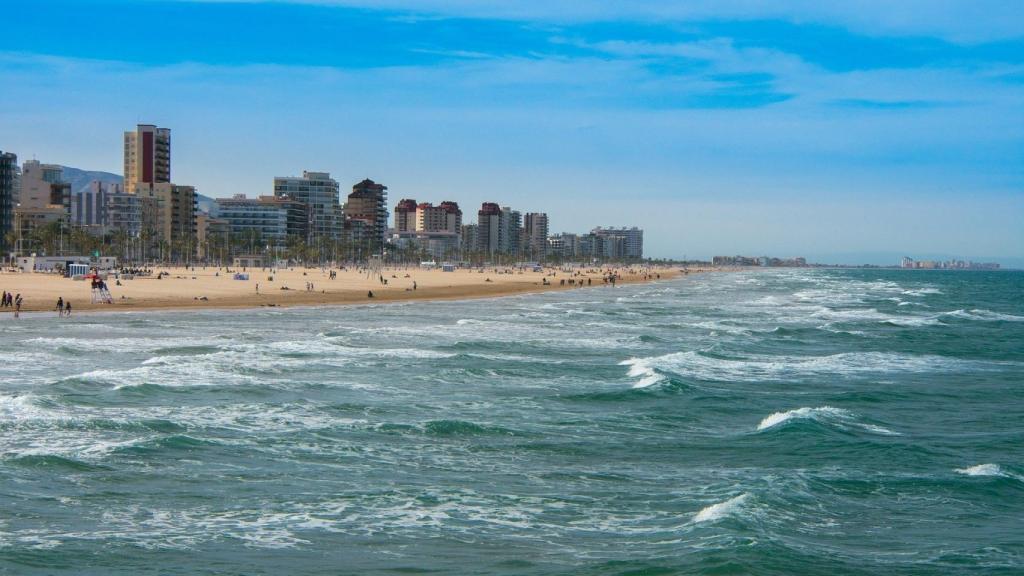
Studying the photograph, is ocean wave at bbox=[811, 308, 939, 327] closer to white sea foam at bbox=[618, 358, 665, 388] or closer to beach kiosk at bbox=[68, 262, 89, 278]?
white sea foam at bbox=[618, 358, 665, 388]

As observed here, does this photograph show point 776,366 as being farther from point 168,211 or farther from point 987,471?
point 168,211

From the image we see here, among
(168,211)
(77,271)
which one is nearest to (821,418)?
(77,271)

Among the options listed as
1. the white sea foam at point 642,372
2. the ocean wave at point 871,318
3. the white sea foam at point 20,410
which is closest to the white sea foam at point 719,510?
the white sea foam at point 642,372

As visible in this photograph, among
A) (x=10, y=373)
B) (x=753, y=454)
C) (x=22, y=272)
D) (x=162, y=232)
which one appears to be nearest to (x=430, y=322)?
(x=10, y=373)

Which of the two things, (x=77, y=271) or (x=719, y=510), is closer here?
(x=719, y=510)

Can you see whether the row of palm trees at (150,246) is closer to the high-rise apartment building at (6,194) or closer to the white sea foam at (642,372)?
the high-rise apartment building at (6,194)

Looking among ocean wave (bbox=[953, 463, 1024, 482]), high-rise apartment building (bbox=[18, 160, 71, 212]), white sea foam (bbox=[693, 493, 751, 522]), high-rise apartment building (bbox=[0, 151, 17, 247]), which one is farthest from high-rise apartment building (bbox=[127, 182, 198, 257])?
white sea foam (bbox=[693, 493, 751, 522])

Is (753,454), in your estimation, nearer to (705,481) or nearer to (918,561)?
(705,481)
